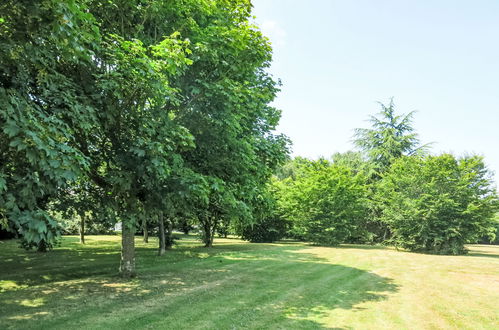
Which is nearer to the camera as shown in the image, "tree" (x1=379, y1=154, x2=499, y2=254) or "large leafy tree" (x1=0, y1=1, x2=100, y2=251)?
"large leafy tree" (x1=0, y1=1, x2=100, y2=251)

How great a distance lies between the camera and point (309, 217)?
2611cm

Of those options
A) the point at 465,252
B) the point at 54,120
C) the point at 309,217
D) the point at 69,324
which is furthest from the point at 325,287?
the point at 465,252

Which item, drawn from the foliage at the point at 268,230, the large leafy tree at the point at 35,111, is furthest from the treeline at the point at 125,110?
the foliage at the point at 268,230

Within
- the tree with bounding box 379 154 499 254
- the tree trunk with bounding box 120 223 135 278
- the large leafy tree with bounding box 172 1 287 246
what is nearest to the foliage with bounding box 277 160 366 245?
the tree with bounding box 379 154 499 254

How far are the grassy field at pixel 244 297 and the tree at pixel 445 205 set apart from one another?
883cm

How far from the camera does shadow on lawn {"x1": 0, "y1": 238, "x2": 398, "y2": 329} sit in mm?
6457

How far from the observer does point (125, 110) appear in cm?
790

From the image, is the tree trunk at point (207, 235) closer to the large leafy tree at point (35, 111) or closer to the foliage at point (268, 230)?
the foliage at point (268, 230)

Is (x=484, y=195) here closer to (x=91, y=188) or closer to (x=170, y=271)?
(x=170, y=271)

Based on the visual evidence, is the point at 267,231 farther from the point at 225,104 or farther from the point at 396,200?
the point at 225,104

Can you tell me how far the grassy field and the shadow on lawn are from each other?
0.03 meters

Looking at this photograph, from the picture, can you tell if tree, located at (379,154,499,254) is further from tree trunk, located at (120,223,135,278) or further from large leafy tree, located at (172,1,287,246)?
tree trunk, located at (120,223,135,278)

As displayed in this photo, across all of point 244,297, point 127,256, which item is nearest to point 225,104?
point 244,297

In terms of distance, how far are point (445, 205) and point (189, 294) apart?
66.8 ft
